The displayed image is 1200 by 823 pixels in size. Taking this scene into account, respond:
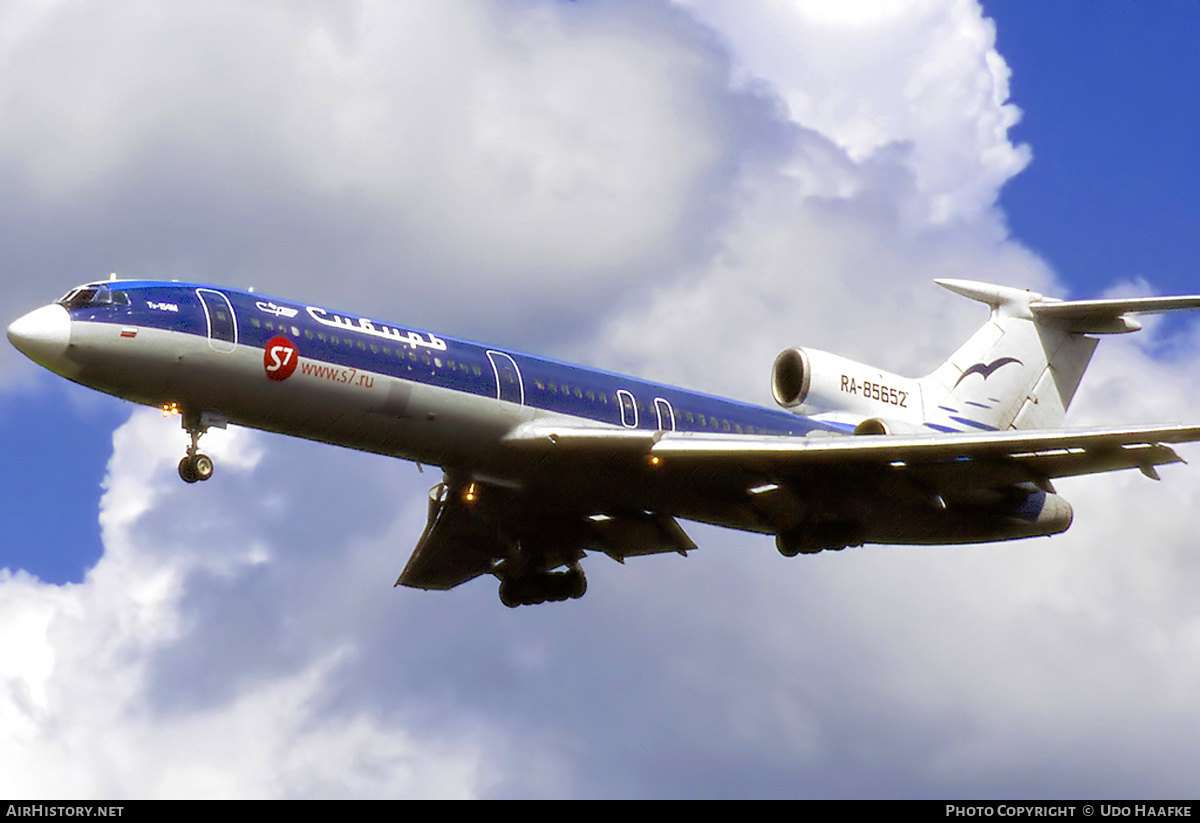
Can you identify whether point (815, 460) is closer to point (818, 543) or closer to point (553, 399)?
point (818, 543)

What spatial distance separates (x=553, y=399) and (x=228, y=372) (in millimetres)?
5429

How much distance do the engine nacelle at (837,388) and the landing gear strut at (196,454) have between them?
11.1 meters

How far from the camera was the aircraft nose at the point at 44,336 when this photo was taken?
24969mm

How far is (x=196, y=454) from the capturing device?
26.2 meters

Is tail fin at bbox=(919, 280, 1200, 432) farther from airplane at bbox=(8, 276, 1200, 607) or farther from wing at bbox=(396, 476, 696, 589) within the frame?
wing at bbox=(396, 476, 696, 589)

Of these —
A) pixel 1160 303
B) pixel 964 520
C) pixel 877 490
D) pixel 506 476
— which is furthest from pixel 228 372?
pixel 1160 303

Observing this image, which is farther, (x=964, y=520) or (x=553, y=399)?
(x=964, y=520)

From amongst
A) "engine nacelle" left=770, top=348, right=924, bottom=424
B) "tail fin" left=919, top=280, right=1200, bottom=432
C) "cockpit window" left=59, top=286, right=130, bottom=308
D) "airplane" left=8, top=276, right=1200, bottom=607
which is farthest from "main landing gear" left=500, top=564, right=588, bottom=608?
"cockpit window" left=59, top=286, right=130, bottom=308

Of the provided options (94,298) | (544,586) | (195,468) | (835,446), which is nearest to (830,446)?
(835,446)

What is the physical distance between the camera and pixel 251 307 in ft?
86.3

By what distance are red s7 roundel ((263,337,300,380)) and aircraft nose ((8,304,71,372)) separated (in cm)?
282

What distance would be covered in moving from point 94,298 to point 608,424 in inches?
334

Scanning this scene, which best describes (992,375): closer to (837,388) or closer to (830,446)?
(837,388)

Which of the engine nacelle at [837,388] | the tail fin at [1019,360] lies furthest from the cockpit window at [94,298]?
the tail fin at [1019,360]
